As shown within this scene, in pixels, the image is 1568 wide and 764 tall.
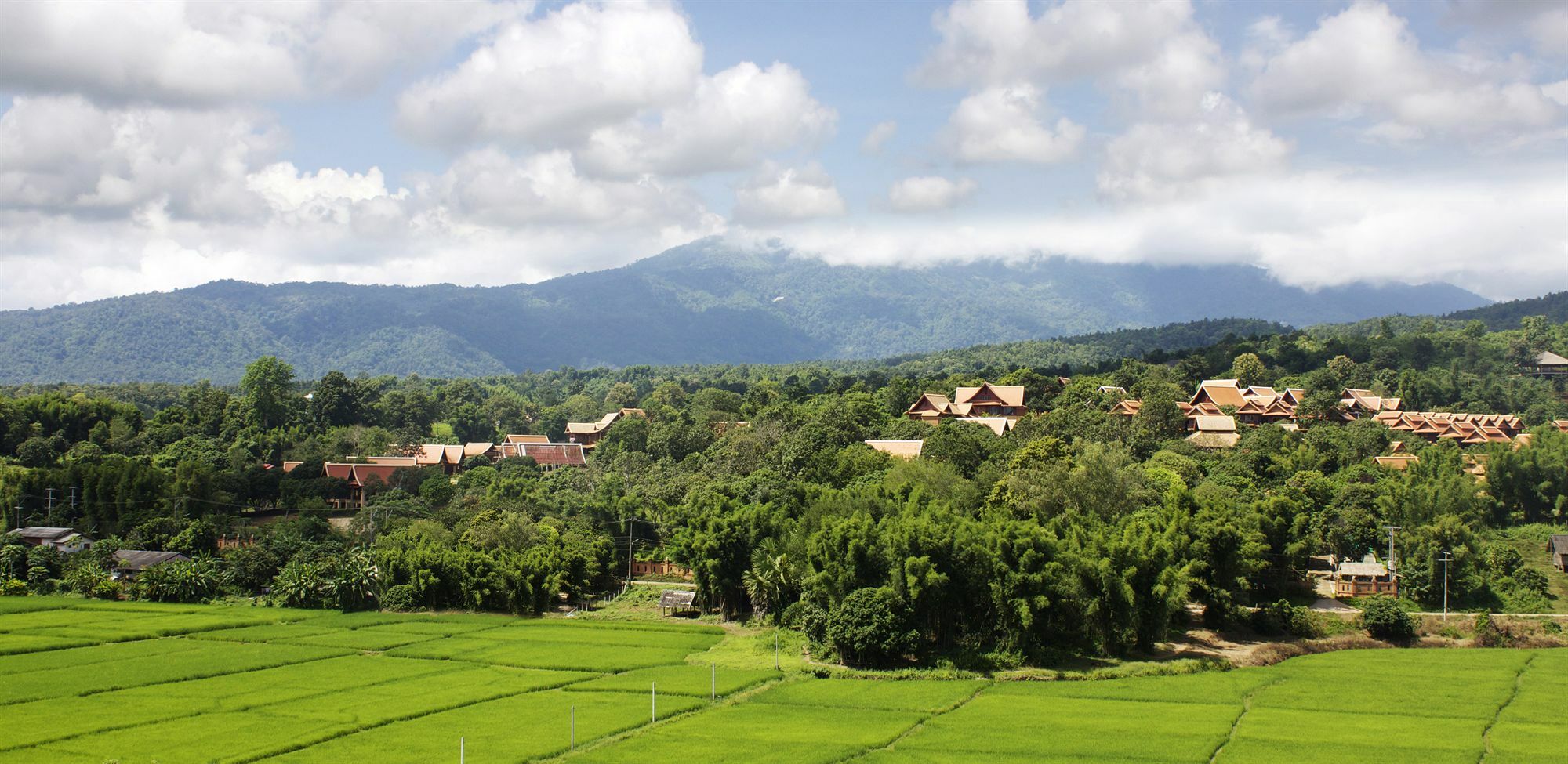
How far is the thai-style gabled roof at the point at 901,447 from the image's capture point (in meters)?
65.4

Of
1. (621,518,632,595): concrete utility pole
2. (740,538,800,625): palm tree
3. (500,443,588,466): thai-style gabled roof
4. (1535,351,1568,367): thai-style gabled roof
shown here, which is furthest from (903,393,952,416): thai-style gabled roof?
(1535,351,1568,367): thai-style gabled roof

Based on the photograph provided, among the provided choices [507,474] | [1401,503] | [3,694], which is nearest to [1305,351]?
[1401,503]

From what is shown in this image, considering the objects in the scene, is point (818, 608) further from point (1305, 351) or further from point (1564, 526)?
point (1305, 351)

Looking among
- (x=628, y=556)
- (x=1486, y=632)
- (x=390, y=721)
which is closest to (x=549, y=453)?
(x=628, y=556)

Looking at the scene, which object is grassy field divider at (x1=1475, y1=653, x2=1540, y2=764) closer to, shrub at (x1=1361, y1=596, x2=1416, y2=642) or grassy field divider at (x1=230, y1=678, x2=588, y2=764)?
shrub at (x1=1361, y1=596, x2=1416, y2=642)

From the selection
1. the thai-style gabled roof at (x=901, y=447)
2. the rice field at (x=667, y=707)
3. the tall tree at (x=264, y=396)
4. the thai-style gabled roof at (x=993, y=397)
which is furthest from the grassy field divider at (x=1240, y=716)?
the tall tree at (x=264, y=396)

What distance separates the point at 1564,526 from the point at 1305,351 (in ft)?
164

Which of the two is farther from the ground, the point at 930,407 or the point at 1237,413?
the point at 930,407

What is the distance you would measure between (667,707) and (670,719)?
1.07m

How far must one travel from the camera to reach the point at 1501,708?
29.7 metres

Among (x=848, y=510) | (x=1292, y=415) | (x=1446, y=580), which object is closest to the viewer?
(x=1446, y=580)

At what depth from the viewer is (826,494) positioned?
49.9 metres

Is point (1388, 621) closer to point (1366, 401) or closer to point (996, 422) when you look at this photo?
point (996, 422)

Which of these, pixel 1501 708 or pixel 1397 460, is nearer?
pixel 1501 708
